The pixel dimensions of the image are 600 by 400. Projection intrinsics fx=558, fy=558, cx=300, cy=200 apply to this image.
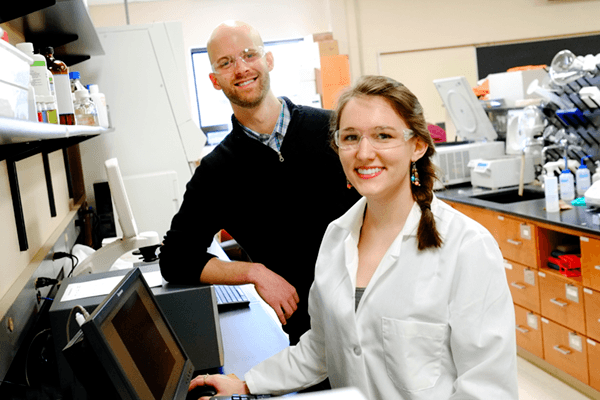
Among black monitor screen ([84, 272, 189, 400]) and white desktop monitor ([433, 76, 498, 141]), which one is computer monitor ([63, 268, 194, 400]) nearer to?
black monitor screen ([84, 272, 189, 400])

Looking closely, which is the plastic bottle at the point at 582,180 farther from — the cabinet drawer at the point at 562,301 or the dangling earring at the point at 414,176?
the dangling earring at the point at 414,176

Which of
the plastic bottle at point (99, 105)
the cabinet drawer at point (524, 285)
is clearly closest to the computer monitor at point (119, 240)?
the plastic bottle at point (99, 105)

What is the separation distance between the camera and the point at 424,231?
3.72 feet

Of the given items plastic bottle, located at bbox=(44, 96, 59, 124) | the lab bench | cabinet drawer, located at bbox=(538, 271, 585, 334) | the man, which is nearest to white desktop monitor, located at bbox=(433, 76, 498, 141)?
the lab bench

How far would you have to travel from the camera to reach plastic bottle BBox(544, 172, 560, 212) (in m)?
3.00

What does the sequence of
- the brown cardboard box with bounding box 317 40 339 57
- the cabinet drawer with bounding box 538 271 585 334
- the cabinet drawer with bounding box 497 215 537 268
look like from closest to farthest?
the cabinet drawer with bounding box 538 271 585 334 < the cabinet drawer with bounding box 497 215 537 268 < the brown cardboard box with bounding box 317 40 339 57

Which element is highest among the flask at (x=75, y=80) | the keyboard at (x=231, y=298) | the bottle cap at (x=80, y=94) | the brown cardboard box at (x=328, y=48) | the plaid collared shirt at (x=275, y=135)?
the brown cardboard box at (x=328, y=48)

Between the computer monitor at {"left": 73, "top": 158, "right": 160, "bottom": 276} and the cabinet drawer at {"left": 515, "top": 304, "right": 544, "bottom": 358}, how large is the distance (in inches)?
85.2

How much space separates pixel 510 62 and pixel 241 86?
655cm

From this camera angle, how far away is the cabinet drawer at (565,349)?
2844mm

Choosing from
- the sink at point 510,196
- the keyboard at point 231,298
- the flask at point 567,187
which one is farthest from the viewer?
the sink at point 510,196

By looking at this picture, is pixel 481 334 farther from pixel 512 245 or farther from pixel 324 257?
pixel 512 245

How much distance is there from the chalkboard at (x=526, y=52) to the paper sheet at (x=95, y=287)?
6.47 meters

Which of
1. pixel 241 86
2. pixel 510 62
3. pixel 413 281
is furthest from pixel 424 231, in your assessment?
pixel 510 62
